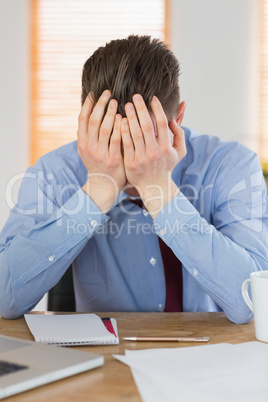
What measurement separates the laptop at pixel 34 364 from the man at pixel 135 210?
0.34 m

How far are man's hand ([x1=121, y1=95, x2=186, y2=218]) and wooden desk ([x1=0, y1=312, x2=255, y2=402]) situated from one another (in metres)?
0.23

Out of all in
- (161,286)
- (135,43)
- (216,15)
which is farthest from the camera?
(216,15)

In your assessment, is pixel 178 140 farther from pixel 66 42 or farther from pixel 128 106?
pixel 66 42

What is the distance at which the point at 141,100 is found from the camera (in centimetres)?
112

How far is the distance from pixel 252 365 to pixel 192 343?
0.15 meters

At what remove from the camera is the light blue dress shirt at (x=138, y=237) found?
111 centimetres

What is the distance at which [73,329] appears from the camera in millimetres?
923

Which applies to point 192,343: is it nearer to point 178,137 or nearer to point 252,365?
point 252,365

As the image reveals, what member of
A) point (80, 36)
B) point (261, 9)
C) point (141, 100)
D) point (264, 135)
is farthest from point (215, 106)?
point (141, 100)

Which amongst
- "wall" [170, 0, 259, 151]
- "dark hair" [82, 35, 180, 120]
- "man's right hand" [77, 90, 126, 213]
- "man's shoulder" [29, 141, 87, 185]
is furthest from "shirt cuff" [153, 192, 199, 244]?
"wall" [170, 0, 259, 151]

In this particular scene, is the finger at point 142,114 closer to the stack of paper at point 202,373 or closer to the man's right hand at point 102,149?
the man's right hand at point 102,149

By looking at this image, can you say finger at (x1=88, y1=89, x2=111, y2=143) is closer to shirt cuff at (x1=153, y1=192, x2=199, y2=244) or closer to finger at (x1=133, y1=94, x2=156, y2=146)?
finger at (x1=133, y1=94, x2=156, y2=146)

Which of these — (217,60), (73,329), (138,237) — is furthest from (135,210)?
(217,60)

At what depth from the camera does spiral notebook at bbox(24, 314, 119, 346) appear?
2.84 ft
